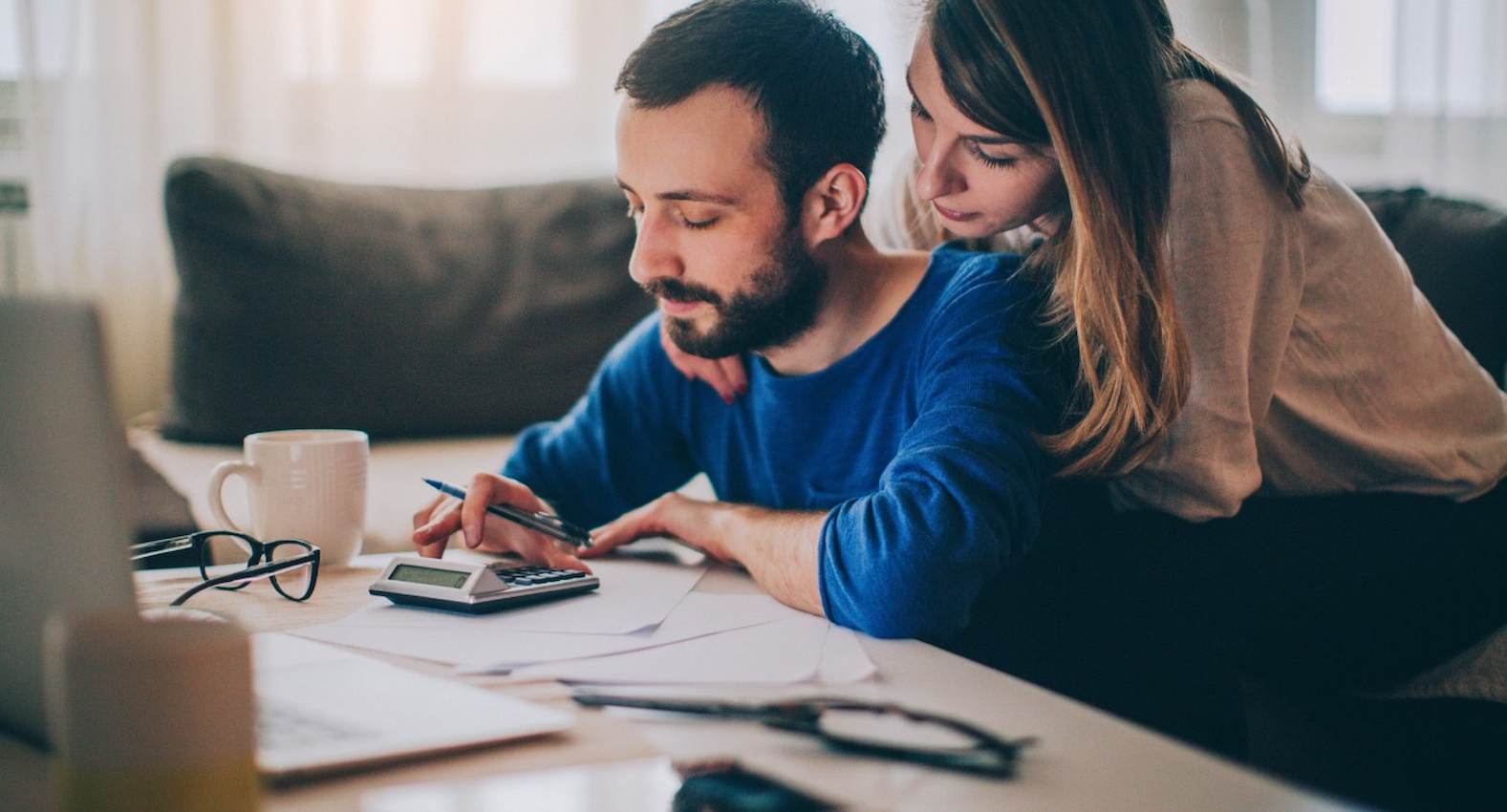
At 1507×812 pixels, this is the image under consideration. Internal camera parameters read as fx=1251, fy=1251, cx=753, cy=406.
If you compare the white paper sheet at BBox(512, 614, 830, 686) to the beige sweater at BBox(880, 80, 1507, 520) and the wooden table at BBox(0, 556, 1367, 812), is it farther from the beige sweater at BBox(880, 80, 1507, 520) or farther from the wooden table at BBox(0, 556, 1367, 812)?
the beige sweater at BBox(880, 80, 1507, 520)

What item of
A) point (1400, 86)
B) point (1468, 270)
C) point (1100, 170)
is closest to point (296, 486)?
point (1100, 170)

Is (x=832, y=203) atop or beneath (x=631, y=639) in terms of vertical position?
atop

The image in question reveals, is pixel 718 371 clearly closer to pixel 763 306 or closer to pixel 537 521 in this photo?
pixel 763 306

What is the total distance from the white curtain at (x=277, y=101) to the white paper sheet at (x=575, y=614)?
5.49 feet

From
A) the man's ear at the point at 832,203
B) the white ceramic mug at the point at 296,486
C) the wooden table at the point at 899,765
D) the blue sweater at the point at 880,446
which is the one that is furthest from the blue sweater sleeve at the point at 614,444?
the wooden table at the point at 899,765

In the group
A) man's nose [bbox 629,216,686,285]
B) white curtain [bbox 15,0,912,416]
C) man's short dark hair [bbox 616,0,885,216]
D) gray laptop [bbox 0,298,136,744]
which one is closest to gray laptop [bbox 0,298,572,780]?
gray laptop [bbox 0,298,136,744]

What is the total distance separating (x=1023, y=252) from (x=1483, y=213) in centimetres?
79

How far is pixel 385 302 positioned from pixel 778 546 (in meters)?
1.40

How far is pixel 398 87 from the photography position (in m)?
2.63

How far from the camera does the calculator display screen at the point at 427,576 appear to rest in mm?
932

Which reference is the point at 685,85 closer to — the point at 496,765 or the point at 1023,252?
the point at 1023,252

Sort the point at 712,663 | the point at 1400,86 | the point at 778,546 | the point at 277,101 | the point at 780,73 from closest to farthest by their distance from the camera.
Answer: the point at 712,663 → the point at 778,546 → the point at 780,73 → the point at 277,101 → the point at 1400,86

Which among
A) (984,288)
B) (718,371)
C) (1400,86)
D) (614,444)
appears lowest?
(614,444)

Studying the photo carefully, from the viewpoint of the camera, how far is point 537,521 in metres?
1.11
